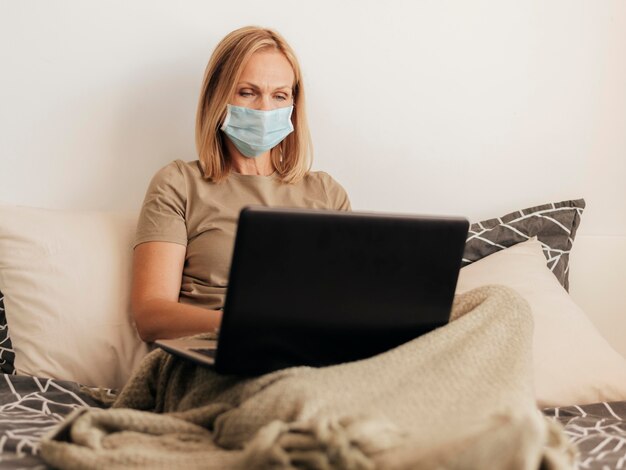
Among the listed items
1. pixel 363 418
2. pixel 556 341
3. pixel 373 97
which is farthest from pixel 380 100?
pixel 363 418

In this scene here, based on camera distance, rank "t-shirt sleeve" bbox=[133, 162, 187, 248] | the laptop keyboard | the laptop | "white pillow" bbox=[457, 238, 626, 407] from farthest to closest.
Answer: "t-shirt sleeve" bbox=[133, 162, 187, 248]
"white pillow" bbox=[457, 238, 626, 407]
the laptop keyboard
the laptop

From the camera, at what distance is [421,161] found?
221cm

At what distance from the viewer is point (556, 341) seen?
1.76m

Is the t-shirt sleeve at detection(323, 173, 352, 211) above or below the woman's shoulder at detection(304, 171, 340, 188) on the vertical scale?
below

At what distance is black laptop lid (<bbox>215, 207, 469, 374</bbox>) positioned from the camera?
1070 mm

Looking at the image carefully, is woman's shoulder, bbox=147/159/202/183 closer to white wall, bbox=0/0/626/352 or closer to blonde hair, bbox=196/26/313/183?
blonde hair, bbox=196/26/313/183

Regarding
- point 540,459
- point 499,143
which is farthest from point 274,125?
point 540,459

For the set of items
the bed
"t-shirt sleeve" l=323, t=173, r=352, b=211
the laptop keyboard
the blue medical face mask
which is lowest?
the bed

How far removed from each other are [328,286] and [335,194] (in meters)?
0.91

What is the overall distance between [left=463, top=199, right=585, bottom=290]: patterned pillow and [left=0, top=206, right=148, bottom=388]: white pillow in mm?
804

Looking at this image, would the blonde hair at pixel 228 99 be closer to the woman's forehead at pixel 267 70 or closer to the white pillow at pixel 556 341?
the woman's forehead at pixel 267 70

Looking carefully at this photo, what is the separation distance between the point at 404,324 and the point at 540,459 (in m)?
0.35

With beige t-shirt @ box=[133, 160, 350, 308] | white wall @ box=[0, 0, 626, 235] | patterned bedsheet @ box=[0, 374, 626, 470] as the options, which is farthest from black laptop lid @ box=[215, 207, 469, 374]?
white wall @ box=[0, 0, 626, 235]

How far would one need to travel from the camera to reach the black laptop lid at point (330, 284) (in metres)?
1.07
